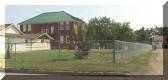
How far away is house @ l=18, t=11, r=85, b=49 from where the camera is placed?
74.5m

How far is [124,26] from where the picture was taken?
268 feet

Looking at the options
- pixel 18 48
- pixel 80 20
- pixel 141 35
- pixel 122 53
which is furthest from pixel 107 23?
pixel 122 53

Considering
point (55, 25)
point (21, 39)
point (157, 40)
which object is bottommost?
point (157, 40)

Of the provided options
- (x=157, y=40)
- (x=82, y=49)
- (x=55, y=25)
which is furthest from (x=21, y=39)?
(x=157, y=40)

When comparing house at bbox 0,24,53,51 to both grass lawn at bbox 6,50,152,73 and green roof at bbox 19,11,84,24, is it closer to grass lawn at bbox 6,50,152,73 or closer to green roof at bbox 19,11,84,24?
green roof at bbox 19,11,84,24

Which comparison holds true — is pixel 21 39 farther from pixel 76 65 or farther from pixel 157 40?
pixel 157 40

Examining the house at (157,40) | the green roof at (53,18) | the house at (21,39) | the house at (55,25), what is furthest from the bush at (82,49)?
the house at (157,40)

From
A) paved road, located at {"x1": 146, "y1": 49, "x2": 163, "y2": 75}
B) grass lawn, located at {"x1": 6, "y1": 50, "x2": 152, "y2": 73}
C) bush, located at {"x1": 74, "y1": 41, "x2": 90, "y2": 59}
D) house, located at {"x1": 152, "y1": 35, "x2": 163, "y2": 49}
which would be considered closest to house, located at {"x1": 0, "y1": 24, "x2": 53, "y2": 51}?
grass lawn, located at {"x1": 6, "y1": 50, "x2": 152, "y2": 73}

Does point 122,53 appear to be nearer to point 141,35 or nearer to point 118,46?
point 118,46

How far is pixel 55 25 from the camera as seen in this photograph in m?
77.1

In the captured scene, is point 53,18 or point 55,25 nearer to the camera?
point 55,25

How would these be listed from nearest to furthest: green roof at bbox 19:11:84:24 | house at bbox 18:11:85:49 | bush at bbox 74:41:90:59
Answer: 1. bush at bbox 74:41:90:59
2. house at bbox 18:11:85:49
3. green roof at bbox 19:11:84:24

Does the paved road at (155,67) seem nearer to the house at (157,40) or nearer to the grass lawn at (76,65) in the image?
the grass lawn at (76,65)

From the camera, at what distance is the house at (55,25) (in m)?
74.5
